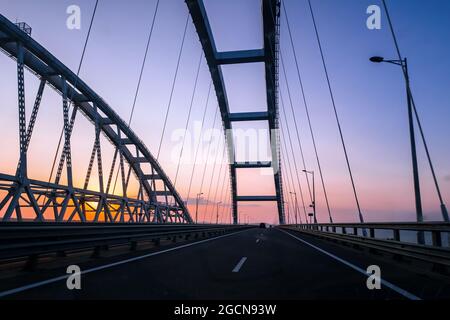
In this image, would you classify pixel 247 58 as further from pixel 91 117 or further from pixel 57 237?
pixel 57 237

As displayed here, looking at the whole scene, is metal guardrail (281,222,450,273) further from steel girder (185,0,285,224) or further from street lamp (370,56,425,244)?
steel girder (185,0,285,224)

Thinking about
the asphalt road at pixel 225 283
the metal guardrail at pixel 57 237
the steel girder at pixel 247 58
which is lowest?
the asphalt road at pixel 225 283

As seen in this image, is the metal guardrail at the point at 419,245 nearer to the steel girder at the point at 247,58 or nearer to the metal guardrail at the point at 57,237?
the metal guardrail at the point at 57,237

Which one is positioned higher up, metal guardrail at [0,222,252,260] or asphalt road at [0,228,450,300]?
metal guardrail at [0,222,252,260]

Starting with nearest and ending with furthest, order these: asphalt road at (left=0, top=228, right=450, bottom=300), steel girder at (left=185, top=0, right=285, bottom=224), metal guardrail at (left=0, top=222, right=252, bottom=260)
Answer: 1. asphalt road at (left=0, top=228, right=450, bottom=300)
2. metal guardrail at (left=0, top=222, right=252, bottom=260)
3. steel girder at (left=185, top=0, right=285, bottom=224)

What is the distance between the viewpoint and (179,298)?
477 cm

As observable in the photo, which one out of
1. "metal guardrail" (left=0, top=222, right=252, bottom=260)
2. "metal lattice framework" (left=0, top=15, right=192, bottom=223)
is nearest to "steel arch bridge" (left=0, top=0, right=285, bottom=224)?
"metal lattice framework" (left=0, top=15, right=192, bottom=223)

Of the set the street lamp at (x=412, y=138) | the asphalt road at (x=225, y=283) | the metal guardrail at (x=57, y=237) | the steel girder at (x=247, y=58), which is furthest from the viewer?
the steel girder at (x=247, y=58)

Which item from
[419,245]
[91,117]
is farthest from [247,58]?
[419,245]

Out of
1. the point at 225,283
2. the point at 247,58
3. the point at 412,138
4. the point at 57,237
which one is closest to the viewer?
the point at 225,283

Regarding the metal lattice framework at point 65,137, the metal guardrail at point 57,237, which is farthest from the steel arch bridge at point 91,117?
the metal guardrail at point 57,237

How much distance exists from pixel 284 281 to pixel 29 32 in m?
23.7
